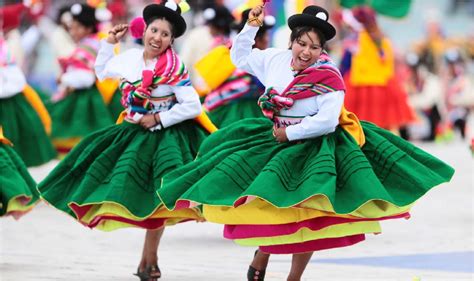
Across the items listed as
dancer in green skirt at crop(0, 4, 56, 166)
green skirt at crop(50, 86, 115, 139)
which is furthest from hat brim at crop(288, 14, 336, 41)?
green skirt at crop(50, 86, 115, 139)

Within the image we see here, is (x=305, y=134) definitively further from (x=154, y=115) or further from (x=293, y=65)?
(x=154, y=115)

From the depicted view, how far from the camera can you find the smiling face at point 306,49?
7344 millimetres

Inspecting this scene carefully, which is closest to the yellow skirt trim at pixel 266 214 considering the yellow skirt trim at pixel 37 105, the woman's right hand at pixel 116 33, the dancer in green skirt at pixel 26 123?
the woman's right hand at pixel 116 33

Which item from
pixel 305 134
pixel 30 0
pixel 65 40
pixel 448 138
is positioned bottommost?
pixel 448 138

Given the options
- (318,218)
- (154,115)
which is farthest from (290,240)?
(154,115)

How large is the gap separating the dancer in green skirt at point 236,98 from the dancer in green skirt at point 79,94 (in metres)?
2.48

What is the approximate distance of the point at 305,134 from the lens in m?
7.22

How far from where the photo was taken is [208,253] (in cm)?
998

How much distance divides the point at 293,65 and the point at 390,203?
3.12 feet

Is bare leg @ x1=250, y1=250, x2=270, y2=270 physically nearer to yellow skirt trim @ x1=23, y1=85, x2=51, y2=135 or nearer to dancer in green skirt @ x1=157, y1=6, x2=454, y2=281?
dancer in green skirt @ x1=157, y1=6, x2=454, y2=281

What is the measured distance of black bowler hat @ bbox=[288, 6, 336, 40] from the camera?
7.33 m

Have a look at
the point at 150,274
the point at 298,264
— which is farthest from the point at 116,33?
the point at 298,264

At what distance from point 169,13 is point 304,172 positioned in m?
1.74

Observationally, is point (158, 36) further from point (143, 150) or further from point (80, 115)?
point (80, 115)
